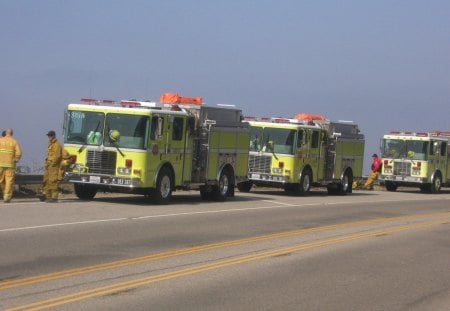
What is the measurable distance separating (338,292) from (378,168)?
27.2 m

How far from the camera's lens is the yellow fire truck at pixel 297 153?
87.2 ft

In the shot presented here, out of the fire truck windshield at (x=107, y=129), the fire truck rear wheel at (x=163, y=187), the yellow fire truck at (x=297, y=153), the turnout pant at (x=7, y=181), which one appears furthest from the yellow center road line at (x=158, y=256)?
the yellow fire truck at (x=297, y=153)

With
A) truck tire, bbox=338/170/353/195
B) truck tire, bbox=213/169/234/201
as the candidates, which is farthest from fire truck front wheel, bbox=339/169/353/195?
truck tire, bbox=213/169/234/201

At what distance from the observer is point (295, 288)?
9.13 meters

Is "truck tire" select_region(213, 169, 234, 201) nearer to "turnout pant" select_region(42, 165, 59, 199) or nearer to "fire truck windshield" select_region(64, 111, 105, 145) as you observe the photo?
"fire truck windshield" select_region(64, 111, 105, 145)

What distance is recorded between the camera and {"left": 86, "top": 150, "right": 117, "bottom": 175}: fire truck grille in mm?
18750

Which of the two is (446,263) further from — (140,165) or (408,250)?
(140,165)

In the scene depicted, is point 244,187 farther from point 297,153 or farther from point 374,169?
point 374,169

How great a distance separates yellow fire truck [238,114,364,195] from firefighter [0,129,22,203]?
1017cm

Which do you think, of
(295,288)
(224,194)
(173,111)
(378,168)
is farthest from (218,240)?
(378,168)

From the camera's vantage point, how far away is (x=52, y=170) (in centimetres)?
1831

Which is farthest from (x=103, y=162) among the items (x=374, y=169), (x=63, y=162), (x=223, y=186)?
(x=374, y=169)

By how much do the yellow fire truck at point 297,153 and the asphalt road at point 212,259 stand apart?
770 cm

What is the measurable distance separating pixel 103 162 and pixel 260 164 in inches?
358
